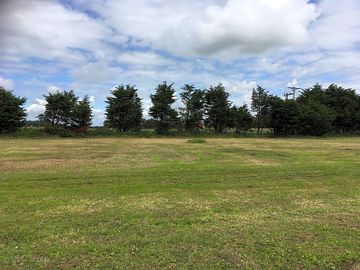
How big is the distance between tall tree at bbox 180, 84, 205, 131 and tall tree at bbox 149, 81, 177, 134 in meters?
2.04

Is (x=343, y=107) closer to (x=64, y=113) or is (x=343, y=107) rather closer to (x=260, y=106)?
(x=260, y=106)

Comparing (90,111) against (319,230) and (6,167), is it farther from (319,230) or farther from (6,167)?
(319,230)

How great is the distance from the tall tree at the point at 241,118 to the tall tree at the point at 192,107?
564cm

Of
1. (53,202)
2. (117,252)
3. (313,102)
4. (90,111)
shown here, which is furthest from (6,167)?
(313,102)

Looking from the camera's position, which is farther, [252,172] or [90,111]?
[90,111]

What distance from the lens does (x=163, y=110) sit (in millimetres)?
59656

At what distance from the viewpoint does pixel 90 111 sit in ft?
182

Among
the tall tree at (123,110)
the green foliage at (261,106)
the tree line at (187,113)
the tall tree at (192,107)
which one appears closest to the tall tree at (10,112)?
the tree line at (187,113)

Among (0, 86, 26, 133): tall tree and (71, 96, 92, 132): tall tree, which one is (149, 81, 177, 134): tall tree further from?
(0, 86, 26, 133): tall tree

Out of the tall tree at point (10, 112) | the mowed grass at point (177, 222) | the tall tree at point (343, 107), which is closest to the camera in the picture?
the mowed grass at point (177, 222)

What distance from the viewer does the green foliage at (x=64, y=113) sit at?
53.9m

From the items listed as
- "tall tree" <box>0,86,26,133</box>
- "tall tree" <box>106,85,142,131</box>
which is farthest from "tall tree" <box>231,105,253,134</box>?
"tall tree" <box>0,86,26,133</box>

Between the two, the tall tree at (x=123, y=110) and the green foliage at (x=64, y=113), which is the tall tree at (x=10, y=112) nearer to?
the green foliage at (x=64, y=113)

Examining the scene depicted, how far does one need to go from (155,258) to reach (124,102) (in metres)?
53.6
